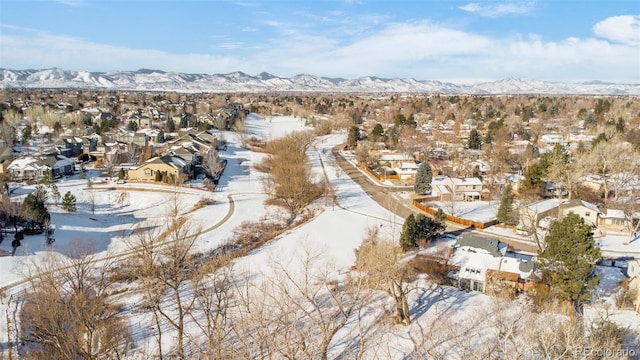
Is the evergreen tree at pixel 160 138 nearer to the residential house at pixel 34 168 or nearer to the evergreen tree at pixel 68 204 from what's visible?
the residential house at pixel 34 168

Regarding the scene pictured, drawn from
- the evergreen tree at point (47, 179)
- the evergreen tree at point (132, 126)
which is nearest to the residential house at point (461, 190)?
the evergreen tree at point (47, 179)

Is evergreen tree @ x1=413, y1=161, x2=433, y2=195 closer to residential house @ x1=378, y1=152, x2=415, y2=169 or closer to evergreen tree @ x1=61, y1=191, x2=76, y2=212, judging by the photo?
residential house @ x1=378, y1=152, x2=415, y2=169

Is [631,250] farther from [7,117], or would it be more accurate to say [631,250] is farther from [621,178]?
[7,117]

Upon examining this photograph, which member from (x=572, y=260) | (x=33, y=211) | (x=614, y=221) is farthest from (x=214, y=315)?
(x=614, y=221)

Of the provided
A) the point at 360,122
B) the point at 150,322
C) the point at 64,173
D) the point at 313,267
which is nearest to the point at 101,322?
the point at 150,322

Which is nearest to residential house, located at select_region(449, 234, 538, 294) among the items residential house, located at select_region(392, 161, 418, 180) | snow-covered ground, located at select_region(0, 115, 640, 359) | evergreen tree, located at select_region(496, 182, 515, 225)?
snow-covered ground, located at select_region(0, 115, 640, 359)
